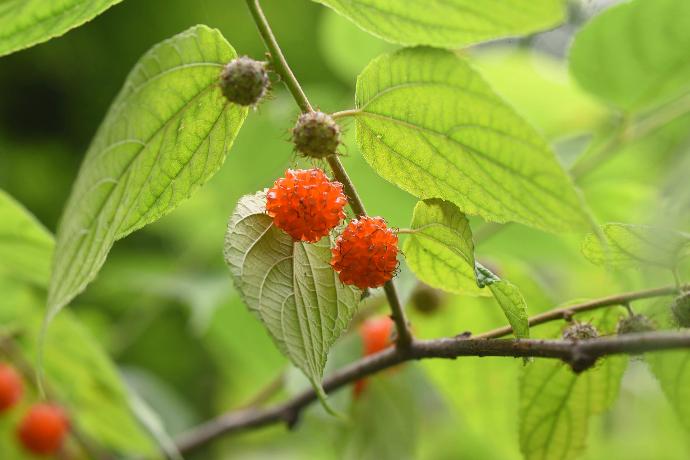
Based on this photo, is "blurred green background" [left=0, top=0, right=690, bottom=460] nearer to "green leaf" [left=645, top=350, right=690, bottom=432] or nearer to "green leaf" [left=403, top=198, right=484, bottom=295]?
"green leaf" [left=645, top=350, right=690, bottom=432]

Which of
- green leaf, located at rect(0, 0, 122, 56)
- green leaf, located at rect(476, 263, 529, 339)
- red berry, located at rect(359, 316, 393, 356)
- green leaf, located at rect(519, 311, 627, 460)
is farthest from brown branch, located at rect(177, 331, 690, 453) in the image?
green leaf, located at rect(0, 0, 122, 56)

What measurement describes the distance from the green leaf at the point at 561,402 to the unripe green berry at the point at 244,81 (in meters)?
0.42

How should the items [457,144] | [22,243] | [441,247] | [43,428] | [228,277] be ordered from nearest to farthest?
[457,144] < [441,247] < [22,243] < [43,428] < [228,277]

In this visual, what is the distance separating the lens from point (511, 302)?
0.77 meters

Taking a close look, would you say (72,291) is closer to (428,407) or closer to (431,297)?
(431,297)

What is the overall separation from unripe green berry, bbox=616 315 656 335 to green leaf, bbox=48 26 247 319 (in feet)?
1.41

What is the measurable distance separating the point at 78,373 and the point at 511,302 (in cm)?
96

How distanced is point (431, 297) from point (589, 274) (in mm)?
1130

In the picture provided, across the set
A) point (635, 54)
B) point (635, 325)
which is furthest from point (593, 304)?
point (635, 54)

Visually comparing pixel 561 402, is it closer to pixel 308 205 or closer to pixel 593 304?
pixel 593 304

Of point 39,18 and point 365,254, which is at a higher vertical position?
point 39,18

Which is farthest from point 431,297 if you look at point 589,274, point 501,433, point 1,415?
point 589,274

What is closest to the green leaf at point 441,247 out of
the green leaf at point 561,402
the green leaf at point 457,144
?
the green leaf at point 457,144

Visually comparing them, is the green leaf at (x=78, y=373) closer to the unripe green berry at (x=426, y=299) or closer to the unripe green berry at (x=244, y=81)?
the unripe green berry at (x=426, y=299)
